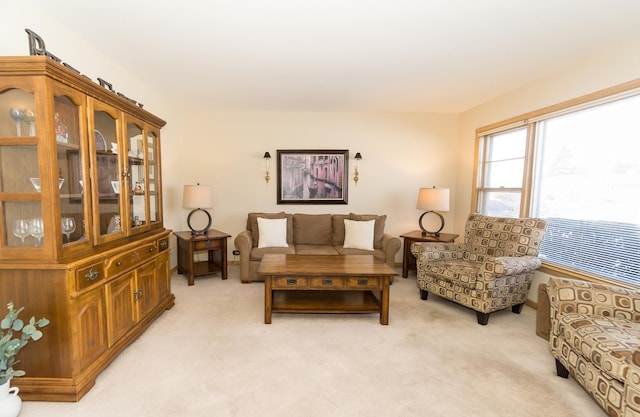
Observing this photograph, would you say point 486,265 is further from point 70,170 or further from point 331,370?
point 70,170

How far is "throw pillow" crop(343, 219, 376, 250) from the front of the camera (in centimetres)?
388

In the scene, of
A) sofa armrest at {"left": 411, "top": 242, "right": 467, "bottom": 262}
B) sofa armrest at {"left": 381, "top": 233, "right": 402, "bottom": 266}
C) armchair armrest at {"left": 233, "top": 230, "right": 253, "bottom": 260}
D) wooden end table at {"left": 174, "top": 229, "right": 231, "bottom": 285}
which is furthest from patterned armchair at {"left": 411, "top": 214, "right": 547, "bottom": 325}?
wooden end table at {"left": 174, "top": 229, "right": 231, "bottom": 285}

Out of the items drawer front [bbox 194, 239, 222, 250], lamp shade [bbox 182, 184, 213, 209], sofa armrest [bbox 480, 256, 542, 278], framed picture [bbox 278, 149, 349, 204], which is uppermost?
framed picture [bbox 278, 149, 349, 204]

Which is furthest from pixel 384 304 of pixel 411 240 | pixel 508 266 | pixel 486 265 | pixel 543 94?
pixel 543 94

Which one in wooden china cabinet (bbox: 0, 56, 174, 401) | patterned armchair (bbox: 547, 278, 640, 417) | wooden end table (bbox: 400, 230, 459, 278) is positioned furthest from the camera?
wooden end table (bbox: 400, 230, 459, 278)

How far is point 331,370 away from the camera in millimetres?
1942

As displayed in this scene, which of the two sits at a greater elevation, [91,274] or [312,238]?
[91,274]

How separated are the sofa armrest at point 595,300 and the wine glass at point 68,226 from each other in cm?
335

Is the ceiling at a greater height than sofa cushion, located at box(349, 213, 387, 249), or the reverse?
the ceiling

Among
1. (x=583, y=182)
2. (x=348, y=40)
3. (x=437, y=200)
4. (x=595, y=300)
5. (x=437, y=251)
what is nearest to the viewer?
(x=595, y=300)

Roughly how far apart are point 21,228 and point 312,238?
313 cm

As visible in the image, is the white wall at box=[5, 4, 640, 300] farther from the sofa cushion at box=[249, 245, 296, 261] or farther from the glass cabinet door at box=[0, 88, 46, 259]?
the glass cabinet door at box=[0, 88, 46, 259]

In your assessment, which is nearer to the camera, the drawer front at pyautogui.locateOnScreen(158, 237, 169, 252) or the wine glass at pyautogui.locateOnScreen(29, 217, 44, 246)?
the wine glass at pyautogui.locateOnScreen(29, 217, 44, 246)

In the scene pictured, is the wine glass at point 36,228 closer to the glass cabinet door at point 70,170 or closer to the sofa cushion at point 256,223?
the glass cabinet door at point 70,170
